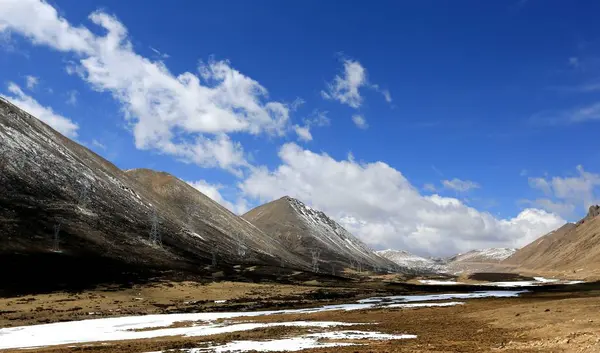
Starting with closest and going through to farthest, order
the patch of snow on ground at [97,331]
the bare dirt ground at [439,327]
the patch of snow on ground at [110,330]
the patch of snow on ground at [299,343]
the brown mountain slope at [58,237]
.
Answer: the bare dirt ground at [439,327], the patch of snow on ground at [299,343], the patch of snow on ground at [97,331], the patch of snow on ground at [110,330], the brown mountain slope at [58,237]

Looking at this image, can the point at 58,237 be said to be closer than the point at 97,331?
No

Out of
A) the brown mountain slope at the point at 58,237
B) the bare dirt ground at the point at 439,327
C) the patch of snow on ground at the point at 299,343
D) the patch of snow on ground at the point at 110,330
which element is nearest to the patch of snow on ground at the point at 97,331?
the patch of snow on ground at the point at 110,330

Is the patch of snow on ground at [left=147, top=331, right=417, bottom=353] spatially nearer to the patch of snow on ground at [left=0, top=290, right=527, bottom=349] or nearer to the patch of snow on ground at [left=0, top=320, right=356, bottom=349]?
the patch of snow on ground at [left=0, top=320, right=356, bottom=349]

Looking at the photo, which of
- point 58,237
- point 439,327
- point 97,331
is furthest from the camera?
point 58,237

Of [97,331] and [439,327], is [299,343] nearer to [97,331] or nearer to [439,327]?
[439,327]

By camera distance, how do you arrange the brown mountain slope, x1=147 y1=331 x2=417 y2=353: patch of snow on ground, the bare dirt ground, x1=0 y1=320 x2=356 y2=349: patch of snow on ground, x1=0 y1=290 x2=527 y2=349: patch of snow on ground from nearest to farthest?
the bare dirt ground < x1=147 y1=331 x2=417 y2=353: patch of snow on ground < x1=0 y1=320 x2=356 y2=349: patch of snow on ground < x1=0 y1=290 x2=527 y2=349: patch of snow on ground < the brown mountain slope

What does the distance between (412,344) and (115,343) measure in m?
22.9

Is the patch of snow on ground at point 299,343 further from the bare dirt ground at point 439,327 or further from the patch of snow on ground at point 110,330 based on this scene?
the patch of snow on ground at point 110,330

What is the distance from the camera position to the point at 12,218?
5719 inches

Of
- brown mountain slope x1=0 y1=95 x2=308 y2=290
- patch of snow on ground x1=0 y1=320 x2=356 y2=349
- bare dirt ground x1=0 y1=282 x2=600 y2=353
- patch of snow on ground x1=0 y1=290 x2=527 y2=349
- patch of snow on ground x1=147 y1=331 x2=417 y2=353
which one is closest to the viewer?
bare dirt ground x1=0 y1=282 x2=600 y2=353

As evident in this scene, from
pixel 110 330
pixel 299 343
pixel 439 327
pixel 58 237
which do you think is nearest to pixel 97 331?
pixel 110 330

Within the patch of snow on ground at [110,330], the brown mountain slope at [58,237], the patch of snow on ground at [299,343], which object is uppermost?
the brown mountain slope at [58,237]

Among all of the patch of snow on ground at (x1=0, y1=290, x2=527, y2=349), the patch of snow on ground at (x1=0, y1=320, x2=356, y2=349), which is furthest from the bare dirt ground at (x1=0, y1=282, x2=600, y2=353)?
the patch of snow on ground at (x1=0, y1=290, x2=527, y2=349)

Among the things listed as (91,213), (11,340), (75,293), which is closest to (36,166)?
(91,213)
